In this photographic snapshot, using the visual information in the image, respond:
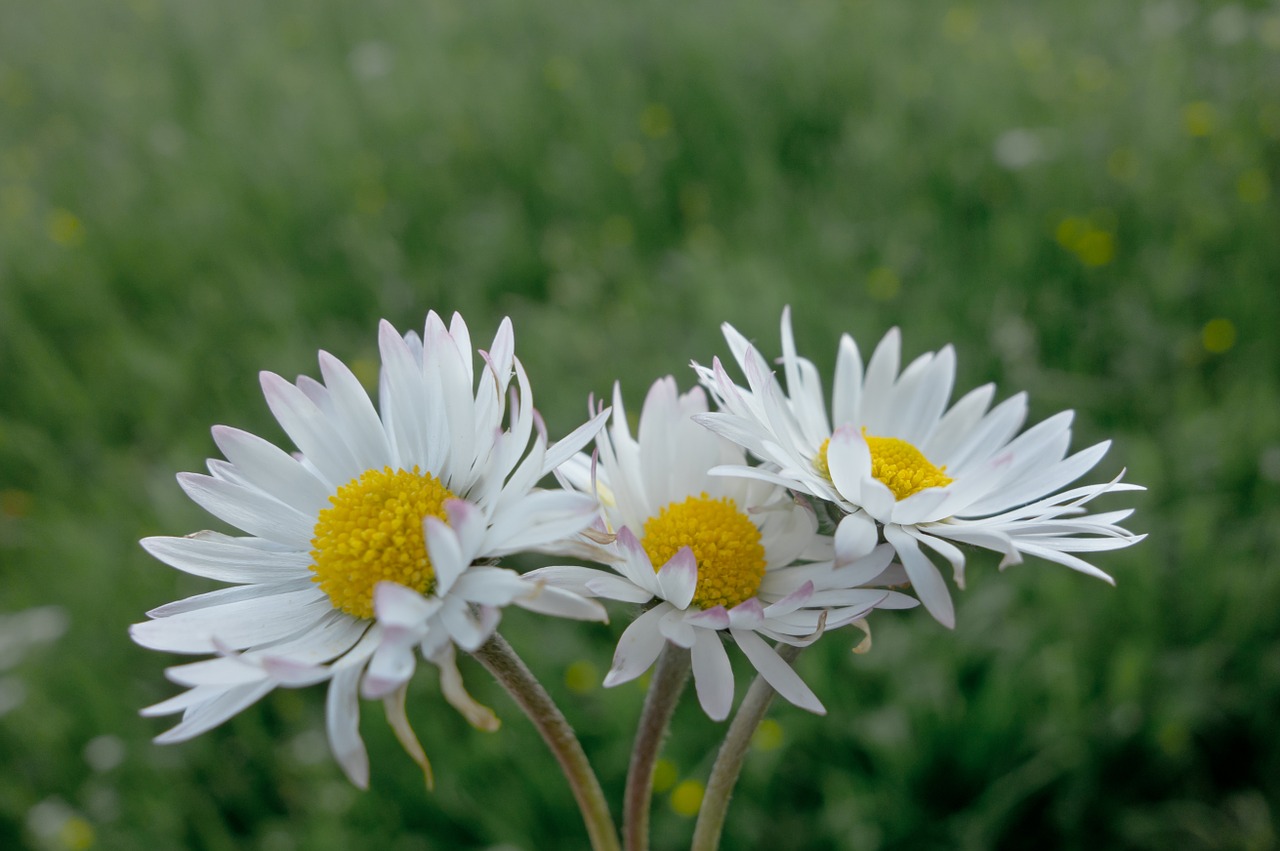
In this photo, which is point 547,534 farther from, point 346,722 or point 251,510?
point 251,510

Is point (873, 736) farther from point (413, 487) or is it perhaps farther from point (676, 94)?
point (676, 94)

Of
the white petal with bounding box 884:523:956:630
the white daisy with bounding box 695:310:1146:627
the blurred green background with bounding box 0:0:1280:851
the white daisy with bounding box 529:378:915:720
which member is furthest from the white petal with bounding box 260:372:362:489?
the blurred green background with bounding box 0:0:1280:851

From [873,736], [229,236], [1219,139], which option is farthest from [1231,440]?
[229,236]

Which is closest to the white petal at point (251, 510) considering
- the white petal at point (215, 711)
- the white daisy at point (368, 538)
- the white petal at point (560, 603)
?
the white daisy at point (368, 538)

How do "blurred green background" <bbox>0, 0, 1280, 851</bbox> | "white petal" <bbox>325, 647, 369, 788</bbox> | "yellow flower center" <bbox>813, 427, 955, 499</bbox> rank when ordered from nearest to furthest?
"white petal" <bbox>325, 647, 369, 788</bbox>
"yellow flower center" <bbox>813, 427, 955, 499</bbox>
"blurred green background" <bbox>0, 0, 1280, 851</bbox>

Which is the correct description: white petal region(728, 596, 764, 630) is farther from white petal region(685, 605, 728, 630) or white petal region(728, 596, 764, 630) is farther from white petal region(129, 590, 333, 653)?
white petal region(129, 590, 333, 653)

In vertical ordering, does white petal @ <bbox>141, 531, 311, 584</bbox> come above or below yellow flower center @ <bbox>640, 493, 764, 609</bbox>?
above
